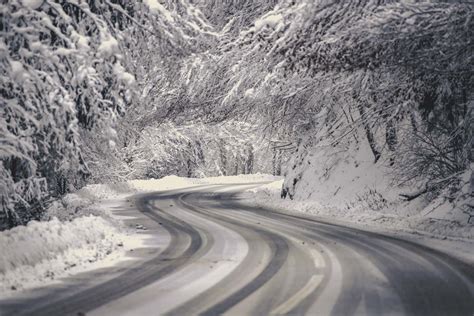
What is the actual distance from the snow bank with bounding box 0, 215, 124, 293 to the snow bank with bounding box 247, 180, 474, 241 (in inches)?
285

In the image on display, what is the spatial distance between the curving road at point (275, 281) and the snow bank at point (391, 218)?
1.53 meters

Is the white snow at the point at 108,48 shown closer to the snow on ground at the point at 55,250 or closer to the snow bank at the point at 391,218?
the snow on ground at the point at 55,250

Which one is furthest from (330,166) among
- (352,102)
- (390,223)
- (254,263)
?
(254,263)

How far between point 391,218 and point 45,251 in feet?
32.5

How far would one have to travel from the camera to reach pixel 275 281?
7.88m

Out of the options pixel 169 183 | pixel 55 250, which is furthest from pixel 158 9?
pixel 169 183

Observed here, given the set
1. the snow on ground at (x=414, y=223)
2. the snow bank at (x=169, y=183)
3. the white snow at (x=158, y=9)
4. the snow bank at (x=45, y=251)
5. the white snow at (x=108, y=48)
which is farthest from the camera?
the snow bank at (x=169, y=183)

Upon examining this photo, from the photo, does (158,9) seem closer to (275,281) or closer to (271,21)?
(271,21)

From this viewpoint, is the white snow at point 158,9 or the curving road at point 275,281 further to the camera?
the white snow at point 158,9

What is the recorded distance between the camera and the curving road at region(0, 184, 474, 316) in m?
6.46

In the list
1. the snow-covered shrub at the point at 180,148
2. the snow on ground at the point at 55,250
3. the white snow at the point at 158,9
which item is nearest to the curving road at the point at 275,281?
the snow on ground at the point at 55,250

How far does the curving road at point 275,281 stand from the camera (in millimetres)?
6461

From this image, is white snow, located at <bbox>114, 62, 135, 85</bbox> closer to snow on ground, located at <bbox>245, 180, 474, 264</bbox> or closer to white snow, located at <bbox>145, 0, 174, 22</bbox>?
white snow, located at <bbox>145, 0, 174, 22</bbox>

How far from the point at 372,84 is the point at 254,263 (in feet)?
18.7
